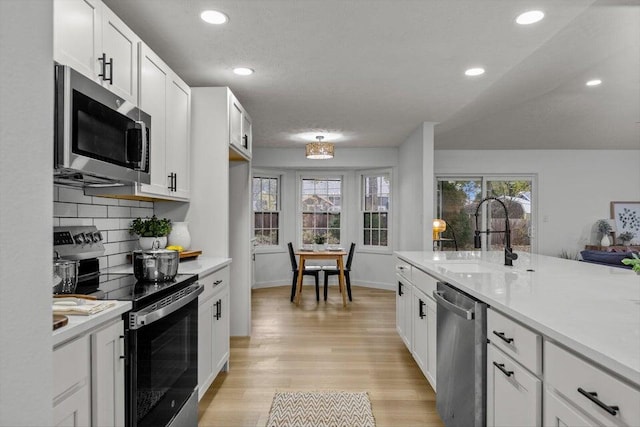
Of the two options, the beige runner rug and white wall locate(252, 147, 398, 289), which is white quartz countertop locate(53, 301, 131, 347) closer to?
the beige runner rug

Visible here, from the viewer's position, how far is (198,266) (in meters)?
2.65

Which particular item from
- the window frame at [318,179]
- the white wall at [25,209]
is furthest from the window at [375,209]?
the white wall at [25,209]

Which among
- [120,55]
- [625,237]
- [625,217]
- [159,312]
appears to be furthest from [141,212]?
[625,217]

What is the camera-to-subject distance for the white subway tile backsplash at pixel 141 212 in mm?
2920

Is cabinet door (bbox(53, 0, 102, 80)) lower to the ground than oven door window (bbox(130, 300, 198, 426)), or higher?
higher

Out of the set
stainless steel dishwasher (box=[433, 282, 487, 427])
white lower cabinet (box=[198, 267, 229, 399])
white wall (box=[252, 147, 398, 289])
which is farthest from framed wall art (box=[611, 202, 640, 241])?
white lower cabinet (box=[198, 267, 229, 399])

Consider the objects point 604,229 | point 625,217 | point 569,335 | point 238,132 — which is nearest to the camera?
point 569,335

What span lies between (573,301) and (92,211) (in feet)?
8.32

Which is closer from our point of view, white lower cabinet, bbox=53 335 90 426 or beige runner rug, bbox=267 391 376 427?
white lower cabinet, bbox=53 335 90 426

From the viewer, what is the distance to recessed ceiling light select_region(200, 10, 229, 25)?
2.24 m

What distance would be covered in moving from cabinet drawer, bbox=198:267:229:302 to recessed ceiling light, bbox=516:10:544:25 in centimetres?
249

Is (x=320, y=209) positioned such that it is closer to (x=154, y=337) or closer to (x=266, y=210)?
(x=266, y=210)

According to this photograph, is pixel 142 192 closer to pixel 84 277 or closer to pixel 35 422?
pixel 84 277

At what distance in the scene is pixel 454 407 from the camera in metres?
2.00
